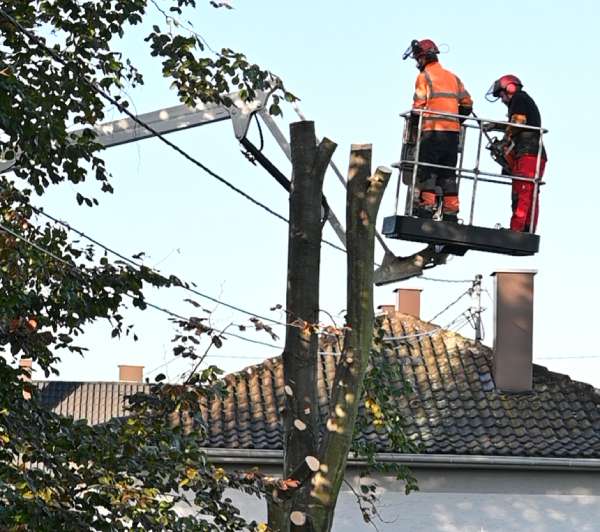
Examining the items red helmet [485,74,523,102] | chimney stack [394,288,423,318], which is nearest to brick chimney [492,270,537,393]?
chimney stack [394,288,423,318]

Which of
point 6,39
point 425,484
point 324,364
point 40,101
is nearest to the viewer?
point 40,101

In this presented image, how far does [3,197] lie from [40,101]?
140 cm

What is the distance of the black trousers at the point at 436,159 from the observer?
12125 millimetres

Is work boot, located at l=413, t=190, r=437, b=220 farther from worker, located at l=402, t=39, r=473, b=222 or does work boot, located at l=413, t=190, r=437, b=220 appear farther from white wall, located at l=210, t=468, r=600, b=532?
white wall, located at l=210, t=468, r=600, b=532

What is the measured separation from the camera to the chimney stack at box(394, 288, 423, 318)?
30.4 m

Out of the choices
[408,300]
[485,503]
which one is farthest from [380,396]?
[408,300]

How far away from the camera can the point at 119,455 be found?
1000 cm

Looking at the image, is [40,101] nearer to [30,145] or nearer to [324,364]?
[30,145]

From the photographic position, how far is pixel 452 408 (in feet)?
76.0

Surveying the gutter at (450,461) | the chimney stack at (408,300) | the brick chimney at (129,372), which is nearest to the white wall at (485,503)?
the gutter at (450,461)

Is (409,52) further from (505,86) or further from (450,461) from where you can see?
(450,461)

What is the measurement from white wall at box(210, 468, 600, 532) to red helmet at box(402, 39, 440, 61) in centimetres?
1070

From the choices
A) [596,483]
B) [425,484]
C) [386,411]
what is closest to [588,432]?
[596,483]

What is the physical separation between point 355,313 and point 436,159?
2089mm
